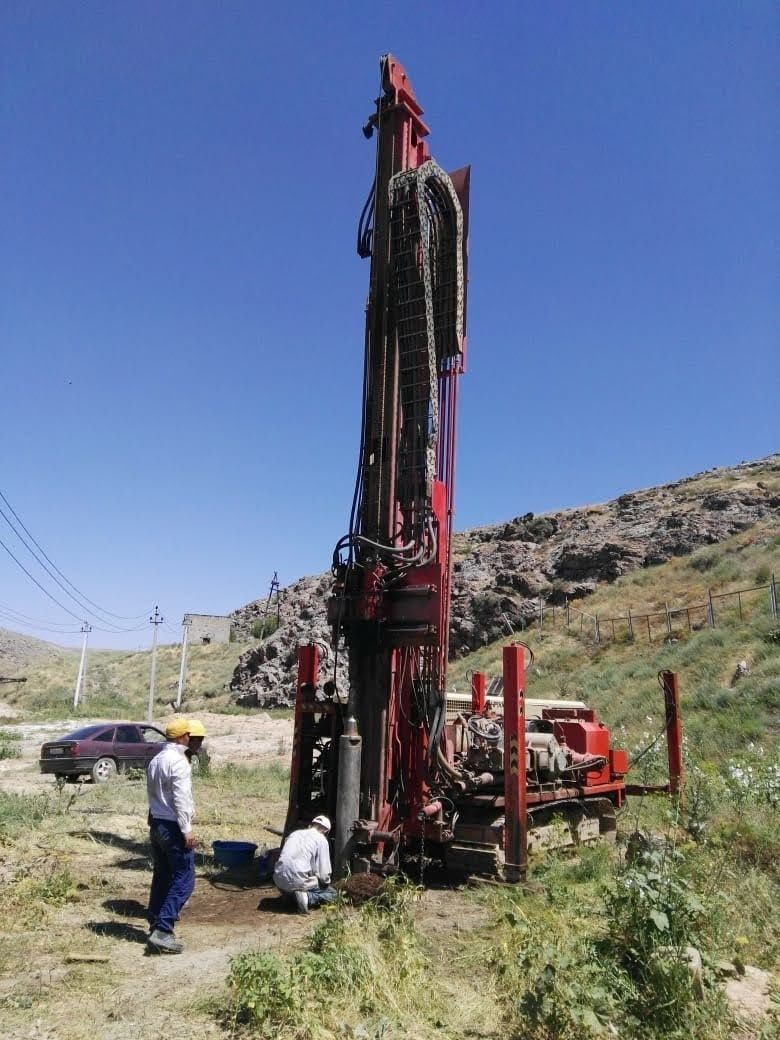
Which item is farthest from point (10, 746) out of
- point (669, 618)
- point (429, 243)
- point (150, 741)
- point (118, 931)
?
point (429, 243)

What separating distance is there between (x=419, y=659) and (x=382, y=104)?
24.0 feet

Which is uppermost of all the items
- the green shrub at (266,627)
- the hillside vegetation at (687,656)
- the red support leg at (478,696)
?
the green shrub at (266,627)

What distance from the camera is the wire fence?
86.6 ft

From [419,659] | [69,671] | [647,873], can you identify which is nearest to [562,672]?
[419,659]

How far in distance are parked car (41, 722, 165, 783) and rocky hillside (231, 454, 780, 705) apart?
56.9 ft

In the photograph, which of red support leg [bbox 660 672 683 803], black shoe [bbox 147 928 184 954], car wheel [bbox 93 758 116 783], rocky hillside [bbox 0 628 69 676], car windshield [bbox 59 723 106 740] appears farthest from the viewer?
rocky hillside [bbox 0 628 69 676]

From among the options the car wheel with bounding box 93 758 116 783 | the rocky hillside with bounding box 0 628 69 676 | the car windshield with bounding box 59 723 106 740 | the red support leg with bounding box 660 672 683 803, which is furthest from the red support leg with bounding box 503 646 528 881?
the rocky hillside with bounding box 0 628 69 676

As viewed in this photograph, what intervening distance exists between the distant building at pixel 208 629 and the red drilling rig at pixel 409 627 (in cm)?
6603

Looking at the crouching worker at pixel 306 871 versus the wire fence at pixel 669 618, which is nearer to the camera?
the crouching worker at pixel 306 871

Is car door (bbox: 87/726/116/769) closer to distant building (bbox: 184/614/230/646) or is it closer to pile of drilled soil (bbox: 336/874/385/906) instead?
pile of drilled soil (bbox: 336/874/385/906)

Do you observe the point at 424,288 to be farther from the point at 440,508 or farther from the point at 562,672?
the point at 562,672

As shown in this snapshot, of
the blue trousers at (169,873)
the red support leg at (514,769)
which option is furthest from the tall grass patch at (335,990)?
the red support leg at (514,769)

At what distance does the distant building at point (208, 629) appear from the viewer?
2918 inches

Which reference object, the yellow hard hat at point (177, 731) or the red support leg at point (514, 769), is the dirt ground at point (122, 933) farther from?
the yellow hard hat at point (177, 731)
